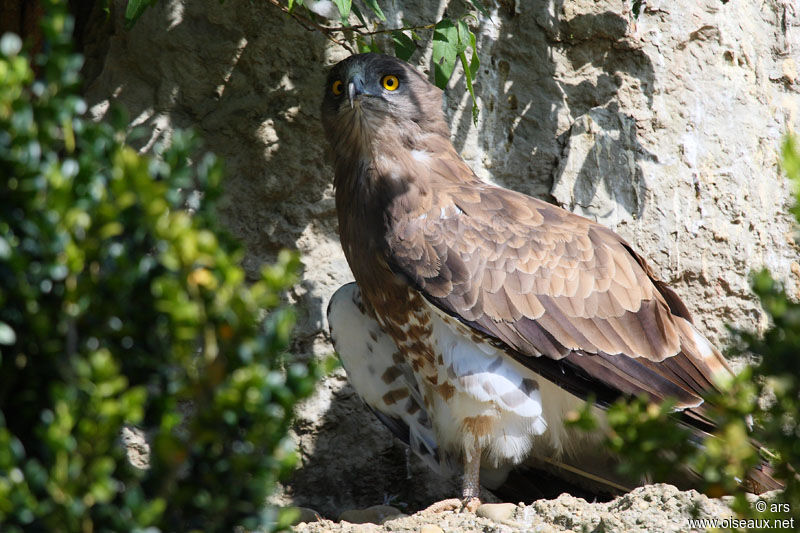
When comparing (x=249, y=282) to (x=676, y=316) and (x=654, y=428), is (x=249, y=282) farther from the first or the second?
(x=654, y=428)

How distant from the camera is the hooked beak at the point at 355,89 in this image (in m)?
4.39

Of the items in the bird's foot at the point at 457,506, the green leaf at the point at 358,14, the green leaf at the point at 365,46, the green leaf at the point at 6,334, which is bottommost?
the bird's foot at the point at 457,506

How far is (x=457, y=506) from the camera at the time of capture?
4.39 meters

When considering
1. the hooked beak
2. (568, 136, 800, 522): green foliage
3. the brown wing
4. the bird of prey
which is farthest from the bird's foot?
(568, 136, 800, 522): green foliage

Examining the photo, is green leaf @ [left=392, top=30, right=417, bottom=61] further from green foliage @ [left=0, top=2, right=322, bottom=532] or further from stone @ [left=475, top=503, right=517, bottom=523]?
green foliage @ [left=0, top=2, right=322, bottom=532]

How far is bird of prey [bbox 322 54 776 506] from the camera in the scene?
4.07 meters

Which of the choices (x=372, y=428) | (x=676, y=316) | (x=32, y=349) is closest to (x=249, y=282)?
(x=372, y=428)

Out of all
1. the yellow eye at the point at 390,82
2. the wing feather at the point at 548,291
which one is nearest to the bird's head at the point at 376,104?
the yellow eye at the point at 390,82

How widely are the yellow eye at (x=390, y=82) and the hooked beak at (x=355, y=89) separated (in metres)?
0.13

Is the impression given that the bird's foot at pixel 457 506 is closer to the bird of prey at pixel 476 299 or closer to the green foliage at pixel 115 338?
the bird of prey at pixel 476 299

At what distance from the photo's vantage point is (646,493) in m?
3.84

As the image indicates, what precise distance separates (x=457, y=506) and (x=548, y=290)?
1180mm

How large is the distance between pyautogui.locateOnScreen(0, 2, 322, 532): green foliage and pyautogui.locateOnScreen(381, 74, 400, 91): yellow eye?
2666mm

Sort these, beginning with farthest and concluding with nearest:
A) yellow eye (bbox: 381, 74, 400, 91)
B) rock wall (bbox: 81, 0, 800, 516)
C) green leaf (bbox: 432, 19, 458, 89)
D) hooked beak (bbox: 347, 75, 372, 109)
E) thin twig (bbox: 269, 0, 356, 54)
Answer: rock wall (bbox: 81, 0, 800, 516) → thin twig (bbox: 269, 0, 356, 54) → yellow eye (bbox: 381, 74, 400, 91) → hooked beak (bbox: 347, 75, 372, 109) → green leaf (bbox: 432, 19, 458, 89)
